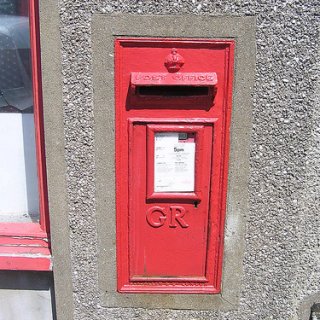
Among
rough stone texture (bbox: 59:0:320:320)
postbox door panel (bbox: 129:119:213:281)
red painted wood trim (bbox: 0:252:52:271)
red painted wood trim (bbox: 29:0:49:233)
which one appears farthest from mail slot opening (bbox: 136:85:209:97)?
red painted wood trim (bbox: 0:252:52:271)

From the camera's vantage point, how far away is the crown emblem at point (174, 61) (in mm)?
1824

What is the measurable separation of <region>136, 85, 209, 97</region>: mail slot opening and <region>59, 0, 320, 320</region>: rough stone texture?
0.27m

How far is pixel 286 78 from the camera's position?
189 cm

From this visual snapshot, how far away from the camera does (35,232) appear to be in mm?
2248

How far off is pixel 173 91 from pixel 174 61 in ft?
0.46

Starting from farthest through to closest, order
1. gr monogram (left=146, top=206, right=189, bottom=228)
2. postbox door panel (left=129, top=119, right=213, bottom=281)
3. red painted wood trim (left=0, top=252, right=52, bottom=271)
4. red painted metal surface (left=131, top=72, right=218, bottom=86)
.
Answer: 1. red painted wood trim (left=0, top=252, right=52, bottom=271)
2. gr monogram (left=146, top=206, right=189, bottom=228)
3. postbox door panel (left=129, top=119, right=213, bottom=281)
4. red painted metal surface (left=131, top=72, right=218, bottom=86)

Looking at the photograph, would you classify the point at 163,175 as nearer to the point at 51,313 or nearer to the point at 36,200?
Answer: the point at 36,200

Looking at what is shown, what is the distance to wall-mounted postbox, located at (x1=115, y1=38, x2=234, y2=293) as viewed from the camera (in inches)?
72.2

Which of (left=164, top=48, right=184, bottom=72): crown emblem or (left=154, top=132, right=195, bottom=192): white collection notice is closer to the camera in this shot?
(left=164, top=48, right=184, bottom=72): crown emblem

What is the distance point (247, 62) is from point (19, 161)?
1.41 meters

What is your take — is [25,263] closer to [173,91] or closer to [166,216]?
[166,216]

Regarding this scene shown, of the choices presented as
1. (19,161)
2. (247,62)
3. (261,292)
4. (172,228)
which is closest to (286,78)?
(247,62)

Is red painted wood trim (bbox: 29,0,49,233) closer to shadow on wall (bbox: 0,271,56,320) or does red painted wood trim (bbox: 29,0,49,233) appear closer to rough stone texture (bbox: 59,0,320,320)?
rough stone texture (bbox: 59,0,320,320)

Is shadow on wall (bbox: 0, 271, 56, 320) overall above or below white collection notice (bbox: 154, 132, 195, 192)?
below
